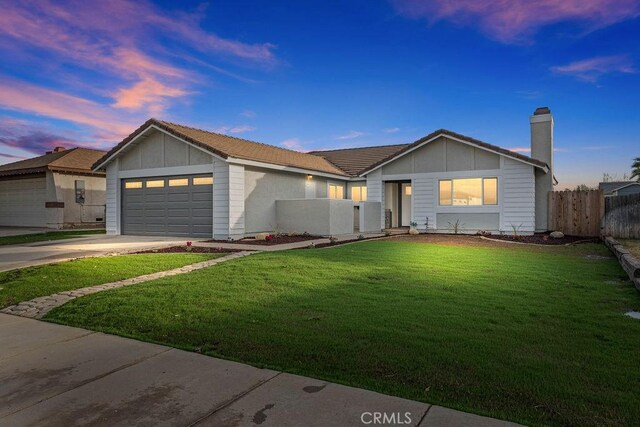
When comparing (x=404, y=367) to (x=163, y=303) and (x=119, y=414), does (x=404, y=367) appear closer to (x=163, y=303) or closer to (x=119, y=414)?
(x=119, y=414)

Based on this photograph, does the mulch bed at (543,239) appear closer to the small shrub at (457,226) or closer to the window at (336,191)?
the small shrub at (457,226)

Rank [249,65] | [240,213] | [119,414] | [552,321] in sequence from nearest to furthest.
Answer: [119,414]
[552,321]
[240,213]
[249,65]

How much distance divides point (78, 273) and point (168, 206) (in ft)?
31.4

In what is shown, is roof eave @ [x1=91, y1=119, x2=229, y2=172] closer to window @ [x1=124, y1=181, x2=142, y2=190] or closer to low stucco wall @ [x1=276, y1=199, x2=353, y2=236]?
window @ [x1=124, y1=181, x2=142, y2=190]

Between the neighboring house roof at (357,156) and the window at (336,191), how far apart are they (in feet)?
3.66

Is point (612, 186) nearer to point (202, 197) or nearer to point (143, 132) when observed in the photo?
point (202, 197)

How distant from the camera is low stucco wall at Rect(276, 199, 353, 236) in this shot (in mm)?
17625

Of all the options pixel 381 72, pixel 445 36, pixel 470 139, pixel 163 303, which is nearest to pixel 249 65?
pixel 381 72

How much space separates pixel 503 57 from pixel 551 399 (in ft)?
57.0

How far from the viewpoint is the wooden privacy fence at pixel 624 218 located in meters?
15.2

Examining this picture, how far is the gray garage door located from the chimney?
15.0m

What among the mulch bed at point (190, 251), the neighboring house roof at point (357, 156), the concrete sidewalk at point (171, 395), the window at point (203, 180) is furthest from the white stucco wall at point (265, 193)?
the concrete sidewalk at point (171, 395)

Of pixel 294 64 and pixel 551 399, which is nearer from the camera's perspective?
pixel 551 399

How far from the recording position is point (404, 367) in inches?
136
